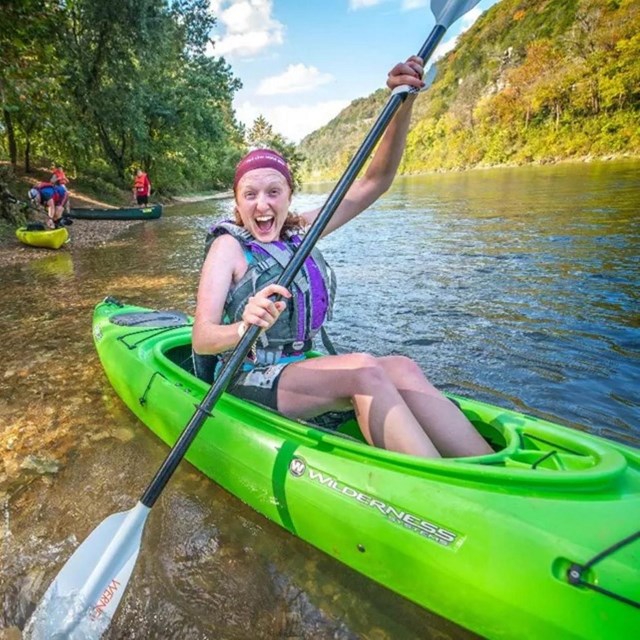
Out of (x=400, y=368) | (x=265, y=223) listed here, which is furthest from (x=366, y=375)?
(x=265, y=223)

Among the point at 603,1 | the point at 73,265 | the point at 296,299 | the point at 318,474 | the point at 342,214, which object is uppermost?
the point at 603,1

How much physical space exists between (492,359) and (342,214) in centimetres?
247

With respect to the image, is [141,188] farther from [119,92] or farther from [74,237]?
A: [74,237]

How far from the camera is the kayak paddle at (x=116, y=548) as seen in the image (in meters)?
1.86

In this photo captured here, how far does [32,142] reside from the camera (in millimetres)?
20375

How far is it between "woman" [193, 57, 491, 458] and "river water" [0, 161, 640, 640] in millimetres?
662

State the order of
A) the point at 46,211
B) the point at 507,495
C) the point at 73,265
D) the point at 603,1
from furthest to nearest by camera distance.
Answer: the point at 603,1 → the point at 46,211 → the point at 73,265 → the point at 507,495

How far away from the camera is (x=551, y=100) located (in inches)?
1946

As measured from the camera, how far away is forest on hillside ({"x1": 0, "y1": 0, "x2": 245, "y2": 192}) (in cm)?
1219

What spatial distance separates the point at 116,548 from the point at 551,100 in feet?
190

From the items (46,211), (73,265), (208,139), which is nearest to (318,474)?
(73,265)

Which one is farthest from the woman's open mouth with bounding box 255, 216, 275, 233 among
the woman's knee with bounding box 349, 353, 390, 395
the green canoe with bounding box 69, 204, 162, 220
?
the green canoe with bounding box 69, 204, 162, 220

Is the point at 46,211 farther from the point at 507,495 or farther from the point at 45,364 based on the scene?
the point at 507,495

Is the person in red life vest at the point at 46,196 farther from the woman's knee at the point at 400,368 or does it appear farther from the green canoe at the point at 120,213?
the woman's knee at the point at 400,368
